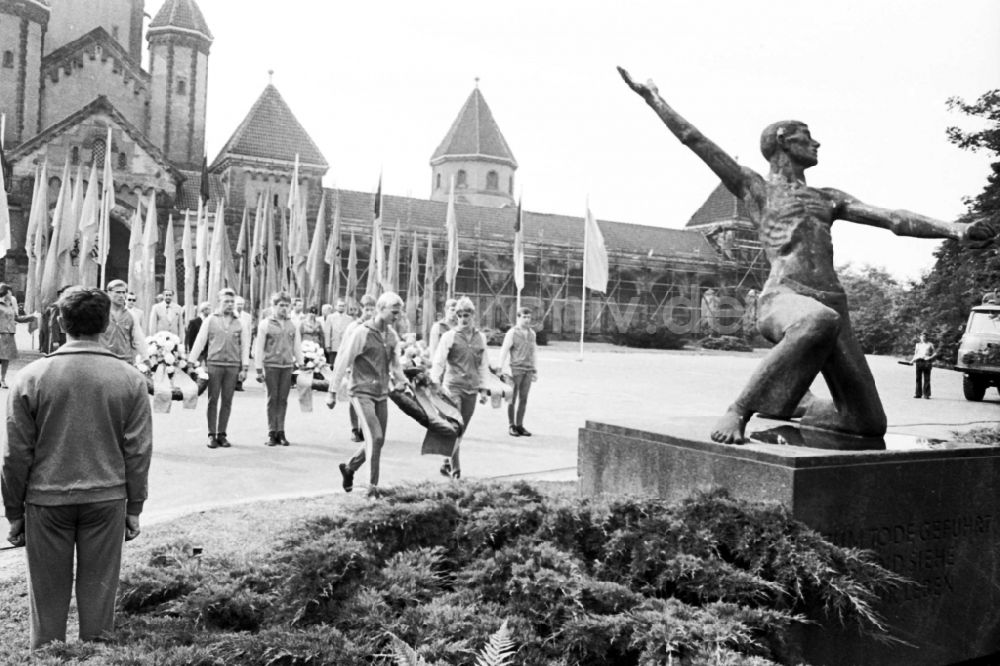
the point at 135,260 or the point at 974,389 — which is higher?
the point at 135,260

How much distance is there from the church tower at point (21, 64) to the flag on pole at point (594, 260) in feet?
98.3

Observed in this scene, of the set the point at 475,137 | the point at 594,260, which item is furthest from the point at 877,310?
the point at 594,260

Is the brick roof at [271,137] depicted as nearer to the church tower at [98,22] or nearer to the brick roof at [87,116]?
the brick roof at [87,116]

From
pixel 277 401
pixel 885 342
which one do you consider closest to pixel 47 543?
pixel 277 401

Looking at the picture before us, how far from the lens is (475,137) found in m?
70.8

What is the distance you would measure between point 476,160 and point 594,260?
128 feet

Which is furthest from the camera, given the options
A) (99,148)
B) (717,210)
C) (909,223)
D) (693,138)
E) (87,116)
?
(717,210)

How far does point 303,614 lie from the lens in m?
3.51

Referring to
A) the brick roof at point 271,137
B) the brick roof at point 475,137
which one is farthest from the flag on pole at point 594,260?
the brick roof at point 475,137

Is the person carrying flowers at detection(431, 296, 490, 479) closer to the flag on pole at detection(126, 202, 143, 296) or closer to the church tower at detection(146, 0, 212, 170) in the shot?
the flag on pole at detection(126, 202, 143, 296)

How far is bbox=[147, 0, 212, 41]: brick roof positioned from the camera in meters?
48.8

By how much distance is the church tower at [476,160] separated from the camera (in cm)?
6994

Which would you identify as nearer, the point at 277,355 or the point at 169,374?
the point at 169,374

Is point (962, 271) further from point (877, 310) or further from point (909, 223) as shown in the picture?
point (877, 310)
